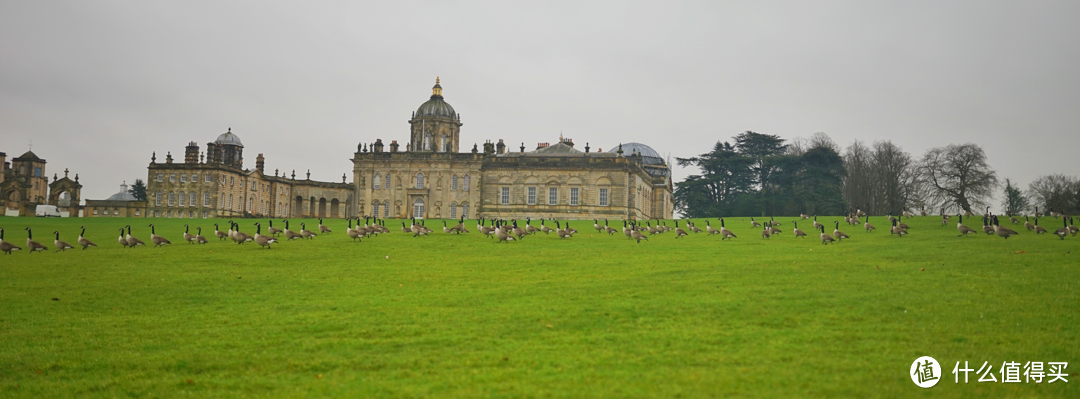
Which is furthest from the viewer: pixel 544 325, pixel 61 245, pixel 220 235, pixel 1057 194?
pixel 1057 194

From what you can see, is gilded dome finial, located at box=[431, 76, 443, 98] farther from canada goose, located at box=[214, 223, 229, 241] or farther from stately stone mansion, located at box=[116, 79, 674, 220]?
canada goose, located at box=[214, 223, 229, 241]

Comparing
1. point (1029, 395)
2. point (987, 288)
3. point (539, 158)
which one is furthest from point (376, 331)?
point (539, 158)

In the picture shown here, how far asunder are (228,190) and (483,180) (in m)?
29.3

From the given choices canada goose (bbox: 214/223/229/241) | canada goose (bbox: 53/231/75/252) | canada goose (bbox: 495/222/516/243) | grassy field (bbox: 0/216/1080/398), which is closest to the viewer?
grassy field (bbox: 0/216/1080/398)

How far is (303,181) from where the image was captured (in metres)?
93.1

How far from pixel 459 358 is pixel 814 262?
13.3 meters

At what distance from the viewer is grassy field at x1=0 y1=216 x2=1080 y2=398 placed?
1109 cm

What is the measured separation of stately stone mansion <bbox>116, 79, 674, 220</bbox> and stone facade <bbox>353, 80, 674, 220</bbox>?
0.35 feet

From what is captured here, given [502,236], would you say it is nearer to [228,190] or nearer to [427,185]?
[427,185]

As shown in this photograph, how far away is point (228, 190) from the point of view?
89.4 m

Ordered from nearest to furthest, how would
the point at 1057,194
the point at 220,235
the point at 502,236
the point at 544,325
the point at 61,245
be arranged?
the point at 544,325 < the point at 61,245 < the point at 502,236 < the point at 220,235 < the point at 1057,194

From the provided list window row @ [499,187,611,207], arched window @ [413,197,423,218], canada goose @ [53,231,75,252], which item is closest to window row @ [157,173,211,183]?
arched window @ [413,197,423,218]

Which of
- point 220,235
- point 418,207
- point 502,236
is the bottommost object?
point 220,235

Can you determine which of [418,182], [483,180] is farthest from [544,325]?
[418,182]
